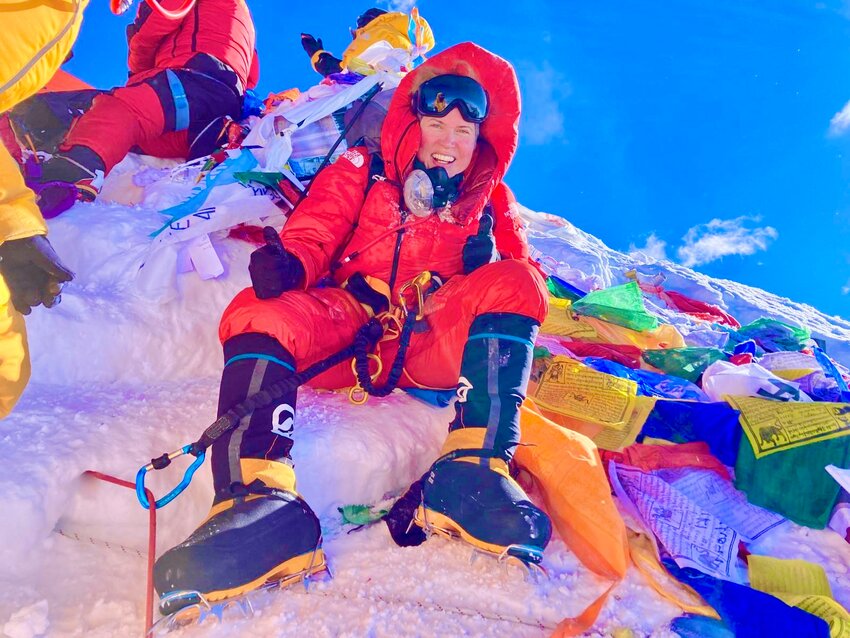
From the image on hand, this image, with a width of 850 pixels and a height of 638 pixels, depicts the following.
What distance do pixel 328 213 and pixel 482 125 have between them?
27.9 inches

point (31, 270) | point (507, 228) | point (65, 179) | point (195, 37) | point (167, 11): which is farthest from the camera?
point (195, 37)

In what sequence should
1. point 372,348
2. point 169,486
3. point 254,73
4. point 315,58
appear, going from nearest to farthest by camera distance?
1. point 169,486
2. point 372,348
3. point 254,73
4. point 315,58

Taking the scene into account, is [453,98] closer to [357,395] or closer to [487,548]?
[357,395]

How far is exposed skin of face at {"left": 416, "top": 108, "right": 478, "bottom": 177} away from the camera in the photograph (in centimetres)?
202

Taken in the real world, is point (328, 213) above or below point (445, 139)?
below

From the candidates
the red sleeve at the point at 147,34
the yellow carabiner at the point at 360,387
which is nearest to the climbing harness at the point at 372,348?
the yellow carabiner at the point at 360,387

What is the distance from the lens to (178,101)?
2957mm

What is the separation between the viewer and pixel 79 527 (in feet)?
4.44

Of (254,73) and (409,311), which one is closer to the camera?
(409,311)

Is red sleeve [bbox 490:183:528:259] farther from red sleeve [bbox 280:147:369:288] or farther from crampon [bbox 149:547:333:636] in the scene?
crampon [bbox 149:547:333:636]

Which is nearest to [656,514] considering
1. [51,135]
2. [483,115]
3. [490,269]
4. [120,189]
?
[490,269]

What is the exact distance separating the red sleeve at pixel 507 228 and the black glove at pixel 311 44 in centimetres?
296

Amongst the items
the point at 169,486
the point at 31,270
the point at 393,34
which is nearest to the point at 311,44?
the point at 393,34

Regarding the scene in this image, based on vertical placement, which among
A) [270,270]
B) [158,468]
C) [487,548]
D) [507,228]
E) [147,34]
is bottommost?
[158,468]
